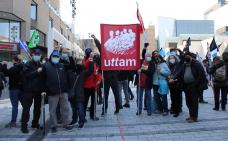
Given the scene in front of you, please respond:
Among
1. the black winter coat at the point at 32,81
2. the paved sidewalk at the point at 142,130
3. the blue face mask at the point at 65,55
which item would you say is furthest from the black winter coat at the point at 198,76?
the black winter coat at the point at 32,81

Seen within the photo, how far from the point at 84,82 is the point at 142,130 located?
6.77 feet

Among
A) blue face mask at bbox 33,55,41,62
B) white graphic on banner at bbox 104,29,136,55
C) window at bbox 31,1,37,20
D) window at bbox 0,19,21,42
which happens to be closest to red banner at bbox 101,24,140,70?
white graphic on banner at bbox 104,29,136,55

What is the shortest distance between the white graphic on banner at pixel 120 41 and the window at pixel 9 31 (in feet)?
67.0

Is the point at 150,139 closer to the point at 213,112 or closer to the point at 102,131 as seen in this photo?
the point at 102,131

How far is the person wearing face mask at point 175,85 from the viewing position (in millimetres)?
11148

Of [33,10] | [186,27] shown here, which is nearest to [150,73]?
[33,10]

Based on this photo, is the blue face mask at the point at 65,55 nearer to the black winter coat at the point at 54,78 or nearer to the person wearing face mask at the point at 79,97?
the person wearing face mask at the point at 79,97

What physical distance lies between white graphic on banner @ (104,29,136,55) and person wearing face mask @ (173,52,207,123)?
174 centimetres

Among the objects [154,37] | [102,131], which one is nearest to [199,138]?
[102,131]

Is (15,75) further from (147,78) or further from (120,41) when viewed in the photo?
(147,78)

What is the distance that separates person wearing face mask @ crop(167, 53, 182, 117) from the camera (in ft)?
36.6

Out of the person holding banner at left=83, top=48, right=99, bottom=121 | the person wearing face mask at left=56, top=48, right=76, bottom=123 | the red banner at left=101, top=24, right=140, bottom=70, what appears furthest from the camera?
the red banner at left=101, top=24, right=140, bottom=70

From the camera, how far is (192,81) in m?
10.3

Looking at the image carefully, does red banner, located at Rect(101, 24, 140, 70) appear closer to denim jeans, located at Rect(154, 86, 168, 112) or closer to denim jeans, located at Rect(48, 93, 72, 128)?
denim jeans, located at Rect(154, 86, 168, 112)
